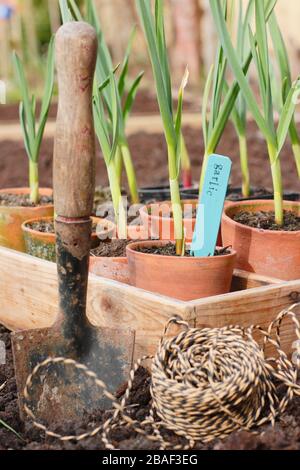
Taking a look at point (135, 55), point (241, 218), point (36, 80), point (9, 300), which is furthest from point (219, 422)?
point (135, 55)

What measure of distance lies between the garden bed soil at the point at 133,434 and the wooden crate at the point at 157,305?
4.1 inches

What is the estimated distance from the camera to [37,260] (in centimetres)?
180

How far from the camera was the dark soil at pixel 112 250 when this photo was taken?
176 cm

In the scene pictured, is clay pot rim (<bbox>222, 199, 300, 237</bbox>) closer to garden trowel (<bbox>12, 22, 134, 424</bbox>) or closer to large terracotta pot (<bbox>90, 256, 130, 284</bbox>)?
large terracotta pot (<bbox>90, 256, 130, 284</bbox>)

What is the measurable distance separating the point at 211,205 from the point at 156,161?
242 cm

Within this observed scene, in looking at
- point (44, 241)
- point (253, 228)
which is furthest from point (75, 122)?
point (44, 241)

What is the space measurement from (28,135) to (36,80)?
6081 mm

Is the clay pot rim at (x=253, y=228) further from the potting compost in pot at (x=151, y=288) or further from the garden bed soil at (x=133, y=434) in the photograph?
the garden bed soil at (x=133, y=434)

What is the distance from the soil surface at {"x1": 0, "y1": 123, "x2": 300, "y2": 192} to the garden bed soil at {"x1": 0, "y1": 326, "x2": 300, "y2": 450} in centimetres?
207

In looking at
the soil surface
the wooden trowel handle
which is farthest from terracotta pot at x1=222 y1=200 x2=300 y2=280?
the soil surface

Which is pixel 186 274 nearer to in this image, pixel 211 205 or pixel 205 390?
pixel 211 205

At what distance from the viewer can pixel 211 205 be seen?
5.24ft

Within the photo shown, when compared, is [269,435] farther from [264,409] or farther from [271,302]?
[271,302]

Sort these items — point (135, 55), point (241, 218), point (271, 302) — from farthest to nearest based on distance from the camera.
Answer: point (135, 55), point (241, 218), point (271, 302)
